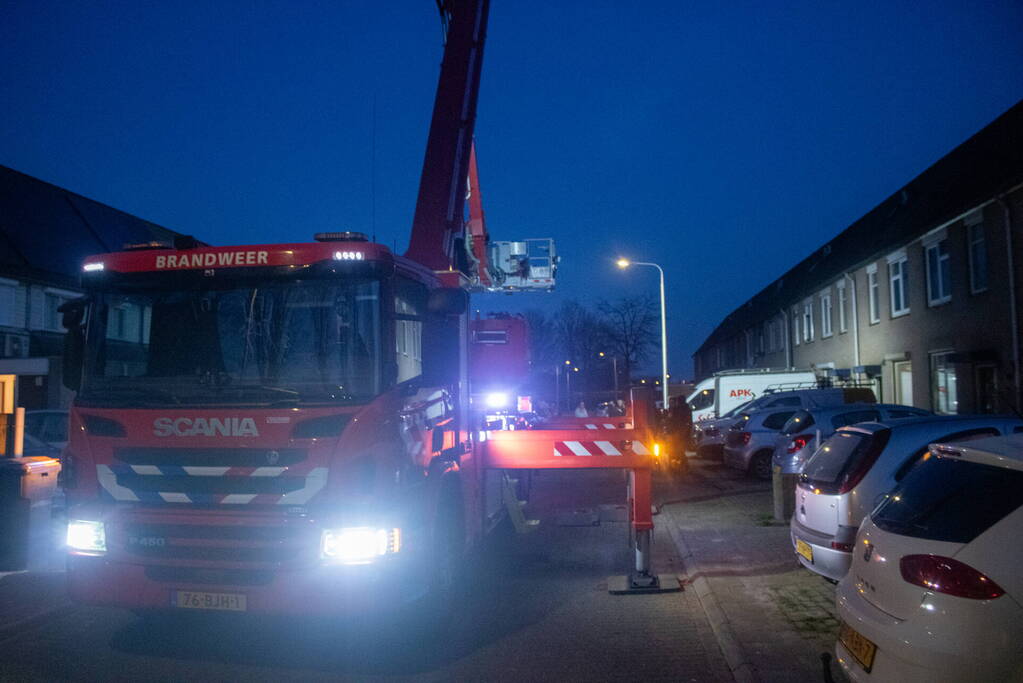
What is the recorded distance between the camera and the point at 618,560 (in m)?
9.29

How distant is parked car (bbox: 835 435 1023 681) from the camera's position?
3342mm

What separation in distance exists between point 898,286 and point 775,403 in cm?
712

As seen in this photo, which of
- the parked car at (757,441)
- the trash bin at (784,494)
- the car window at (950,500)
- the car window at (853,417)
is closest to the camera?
the car window at (950,500)

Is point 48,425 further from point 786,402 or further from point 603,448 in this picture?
point 786,402

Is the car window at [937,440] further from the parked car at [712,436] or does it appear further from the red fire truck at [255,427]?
the parked car at [712,436]

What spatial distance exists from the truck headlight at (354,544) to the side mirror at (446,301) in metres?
1.68

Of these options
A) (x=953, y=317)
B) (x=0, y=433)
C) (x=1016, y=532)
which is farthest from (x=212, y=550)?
(x=953, y=317)

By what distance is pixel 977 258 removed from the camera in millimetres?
19344

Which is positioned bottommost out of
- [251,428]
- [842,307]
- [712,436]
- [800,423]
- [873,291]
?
[712,436]

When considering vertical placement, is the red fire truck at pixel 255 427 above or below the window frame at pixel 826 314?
below

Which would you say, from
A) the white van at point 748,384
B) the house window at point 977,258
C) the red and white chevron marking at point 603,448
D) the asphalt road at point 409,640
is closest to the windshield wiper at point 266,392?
the asphalt road at point 409,640

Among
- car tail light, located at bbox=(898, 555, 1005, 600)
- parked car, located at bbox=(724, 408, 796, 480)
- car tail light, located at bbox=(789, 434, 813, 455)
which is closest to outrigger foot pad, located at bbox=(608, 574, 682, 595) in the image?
car tail light, located at bbox=(898, 555, 1005, 600)

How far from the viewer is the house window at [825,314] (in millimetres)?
31131

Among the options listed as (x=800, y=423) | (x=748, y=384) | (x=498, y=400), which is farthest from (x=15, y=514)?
(x=748, y=384)
